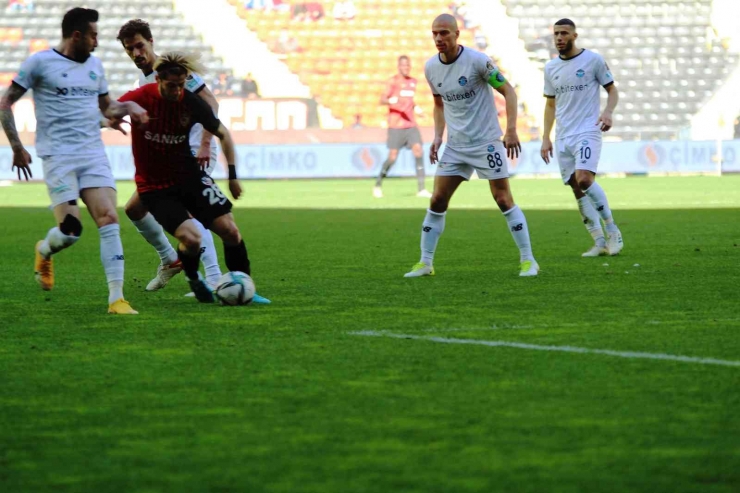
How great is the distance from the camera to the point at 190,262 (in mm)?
8062

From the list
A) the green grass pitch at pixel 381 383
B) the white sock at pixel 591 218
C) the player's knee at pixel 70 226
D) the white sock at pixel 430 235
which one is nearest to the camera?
the green grass pitch at pixel 381 383

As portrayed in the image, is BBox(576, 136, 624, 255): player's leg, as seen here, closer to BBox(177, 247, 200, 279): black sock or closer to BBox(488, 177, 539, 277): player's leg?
BBox(488, 177, 539, 277): player's leg

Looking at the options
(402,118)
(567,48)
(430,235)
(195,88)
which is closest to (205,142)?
(195,88)

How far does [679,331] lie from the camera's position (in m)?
6.26

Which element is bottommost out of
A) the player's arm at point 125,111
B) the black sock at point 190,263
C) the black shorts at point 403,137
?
the black shorts at point 403,137

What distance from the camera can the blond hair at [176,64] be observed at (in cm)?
757

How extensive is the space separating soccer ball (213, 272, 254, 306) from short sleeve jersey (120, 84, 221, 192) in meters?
0.65

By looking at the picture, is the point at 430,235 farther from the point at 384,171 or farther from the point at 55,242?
the point at 384,171

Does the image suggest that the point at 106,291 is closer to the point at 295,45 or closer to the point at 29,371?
the point at 29,371

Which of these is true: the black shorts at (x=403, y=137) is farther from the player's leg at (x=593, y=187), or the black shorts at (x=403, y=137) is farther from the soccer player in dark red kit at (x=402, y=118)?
the player's leg at (x=593, y=187)

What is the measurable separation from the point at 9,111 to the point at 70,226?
75 centimetres

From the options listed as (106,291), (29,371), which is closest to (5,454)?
(29,371)

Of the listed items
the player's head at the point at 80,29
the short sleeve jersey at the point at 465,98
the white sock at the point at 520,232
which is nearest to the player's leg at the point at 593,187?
the white sock at the point at 520,232

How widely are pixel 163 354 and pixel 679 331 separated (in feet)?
7.75
